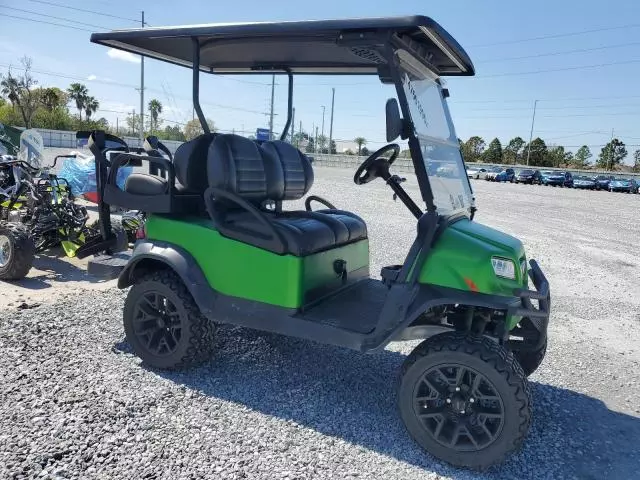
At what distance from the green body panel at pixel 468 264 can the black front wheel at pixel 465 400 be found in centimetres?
26

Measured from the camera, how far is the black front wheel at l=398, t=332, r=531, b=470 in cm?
246

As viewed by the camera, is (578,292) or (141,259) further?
(578,292)

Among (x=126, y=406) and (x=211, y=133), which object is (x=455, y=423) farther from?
(x=211, y=133)

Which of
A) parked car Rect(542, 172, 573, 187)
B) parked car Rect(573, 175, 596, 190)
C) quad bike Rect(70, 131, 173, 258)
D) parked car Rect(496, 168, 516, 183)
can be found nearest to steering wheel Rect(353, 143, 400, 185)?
quad bike Rect(70, 131, 173, 258)

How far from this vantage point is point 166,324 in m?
3.47

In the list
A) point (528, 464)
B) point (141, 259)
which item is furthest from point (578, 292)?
point (141, 259)

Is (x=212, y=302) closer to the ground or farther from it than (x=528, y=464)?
farther from it

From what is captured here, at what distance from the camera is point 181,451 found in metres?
2.53

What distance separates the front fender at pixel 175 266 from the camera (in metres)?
3.24

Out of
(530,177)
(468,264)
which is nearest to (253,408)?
(468,264)

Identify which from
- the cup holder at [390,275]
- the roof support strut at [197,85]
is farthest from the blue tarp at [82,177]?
the cup holder at [390,275]

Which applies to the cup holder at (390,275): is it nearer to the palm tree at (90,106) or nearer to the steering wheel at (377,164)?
the steering wheel at (377,164)

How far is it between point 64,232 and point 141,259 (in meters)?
3.23

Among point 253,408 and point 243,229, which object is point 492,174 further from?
point 253,408
